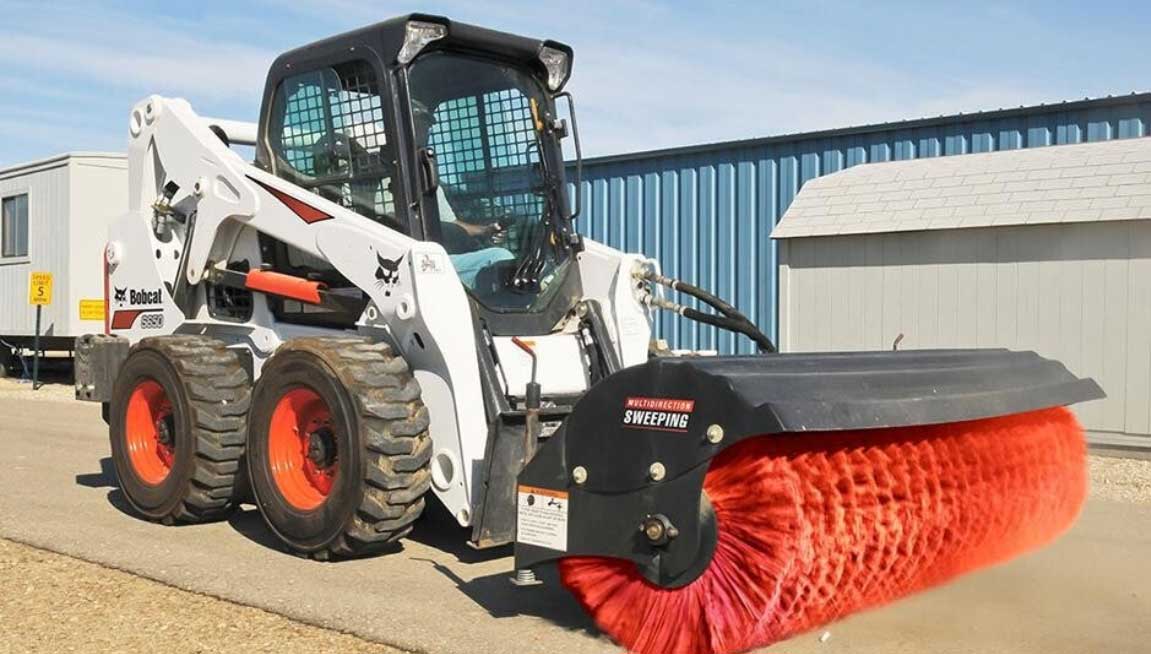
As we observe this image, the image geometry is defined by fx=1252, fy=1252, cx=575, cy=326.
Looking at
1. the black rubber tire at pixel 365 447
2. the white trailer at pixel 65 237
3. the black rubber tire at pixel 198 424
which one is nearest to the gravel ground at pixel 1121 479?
the black rubber tire at pixel 365 447

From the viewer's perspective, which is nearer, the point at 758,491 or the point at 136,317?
the point at 758,491

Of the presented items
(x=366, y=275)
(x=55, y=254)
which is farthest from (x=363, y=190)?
(x=55, y=254)

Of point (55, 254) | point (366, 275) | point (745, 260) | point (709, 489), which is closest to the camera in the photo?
point (709, 489)

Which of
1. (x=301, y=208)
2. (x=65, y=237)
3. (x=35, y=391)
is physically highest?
(x=65, y=237)

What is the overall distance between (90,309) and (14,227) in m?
2.46

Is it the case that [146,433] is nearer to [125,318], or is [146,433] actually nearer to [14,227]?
[125,318]

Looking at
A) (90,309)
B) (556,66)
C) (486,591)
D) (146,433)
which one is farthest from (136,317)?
(90,309)

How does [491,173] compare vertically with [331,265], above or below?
above

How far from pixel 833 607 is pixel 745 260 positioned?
412 inches

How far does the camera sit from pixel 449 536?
263 inches

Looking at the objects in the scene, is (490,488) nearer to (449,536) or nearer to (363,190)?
(449,536)

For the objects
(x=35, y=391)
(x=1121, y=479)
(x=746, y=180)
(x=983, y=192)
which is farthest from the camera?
(x=35, y=391)

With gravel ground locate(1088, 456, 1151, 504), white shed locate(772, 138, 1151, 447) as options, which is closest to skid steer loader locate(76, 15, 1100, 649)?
gravel ground locate(1088, 456, 1151, 504)

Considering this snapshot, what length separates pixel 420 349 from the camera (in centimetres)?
586
